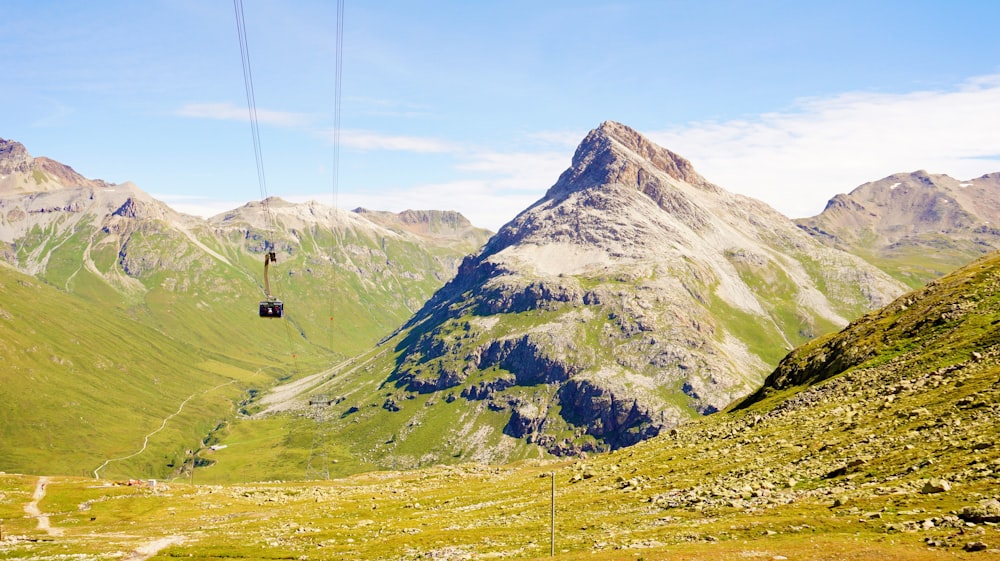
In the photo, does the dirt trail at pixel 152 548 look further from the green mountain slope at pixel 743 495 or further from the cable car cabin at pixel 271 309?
the cable car cabin at pixel 271 309

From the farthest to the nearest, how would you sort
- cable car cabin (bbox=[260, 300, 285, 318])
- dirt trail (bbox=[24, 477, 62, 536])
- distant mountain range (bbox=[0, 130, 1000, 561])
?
dirt trail (bbox=[24, 477, 62, 536]) → cable car cabin (bbox=[260, 300, 285, 318]) → distant mountain range (bbox=[0, 130, 1000, 561])

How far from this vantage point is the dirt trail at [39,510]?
117188 millimetres

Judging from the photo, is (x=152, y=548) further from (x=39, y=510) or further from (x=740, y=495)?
(x=740, y=495)

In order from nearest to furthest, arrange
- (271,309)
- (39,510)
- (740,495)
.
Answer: (740,495) < (271,309) < (39,510)

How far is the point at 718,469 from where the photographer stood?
92.5 m

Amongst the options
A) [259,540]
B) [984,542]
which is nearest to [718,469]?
[984,542]

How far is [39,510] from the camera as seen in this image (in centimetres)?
13688

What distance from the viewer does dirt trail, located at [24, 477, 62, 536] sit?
384 feet

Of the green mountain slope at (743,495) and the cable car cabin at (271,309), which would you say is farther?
the cable car cabin at (271,309)

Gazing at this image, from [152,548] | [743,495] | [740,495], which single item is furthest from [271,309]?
[743,495]

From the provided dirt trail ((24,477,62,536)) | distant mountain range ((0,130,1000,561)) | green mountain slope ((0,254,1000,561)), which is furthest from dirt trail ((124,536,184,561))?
dirt trail ((24,477,62,536))

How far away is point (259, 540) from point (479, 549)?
44.7 metres

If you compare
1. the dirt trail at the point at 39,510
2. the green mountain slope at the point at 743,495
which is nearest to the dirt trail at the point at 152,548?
the green mountain slope at the point at 743,495

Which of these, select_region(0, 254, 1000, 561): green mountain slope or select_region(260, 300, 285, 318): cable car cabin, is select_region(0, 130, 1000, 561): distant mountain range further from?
select_region(260, 300, 285, 318): cable car cabin
